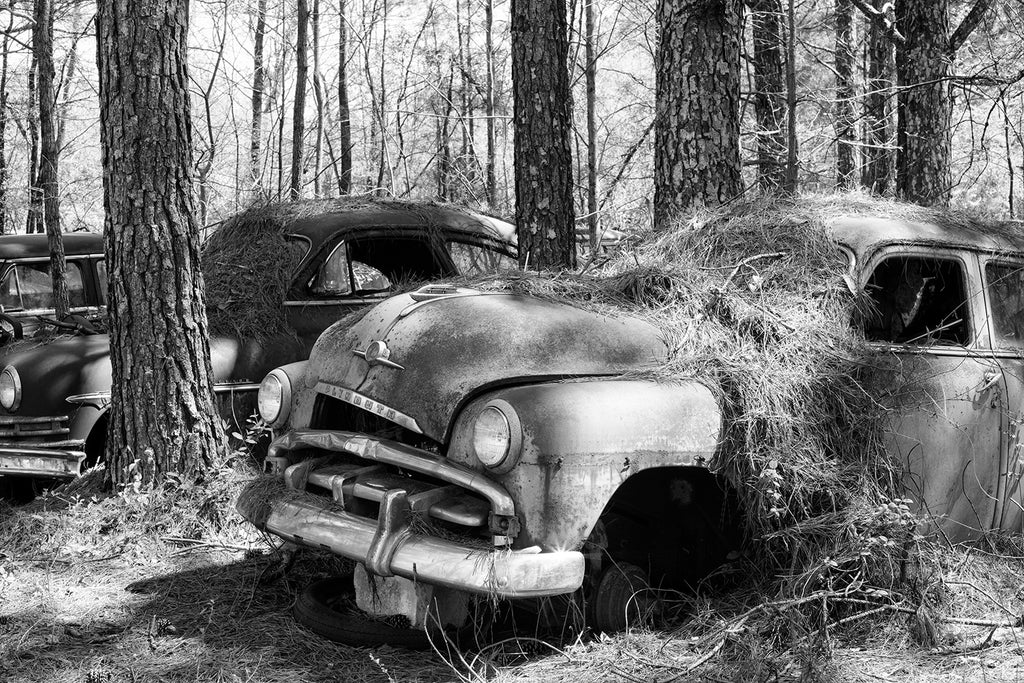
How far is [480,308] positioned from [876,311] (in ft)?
5.68

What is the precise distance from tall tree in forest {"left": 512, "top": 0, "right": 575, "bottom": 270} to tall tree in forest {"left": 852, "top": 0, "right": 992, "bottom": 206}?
10.8 feet

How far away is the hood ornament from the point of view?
12.5ft

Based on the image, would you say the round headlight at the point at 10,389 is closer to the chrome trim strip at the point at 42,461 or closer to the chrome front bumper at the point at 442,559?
the chrome trim strip at the point at 42,461

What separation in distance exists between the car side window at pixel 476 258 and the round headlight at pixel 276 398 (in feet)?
8.41

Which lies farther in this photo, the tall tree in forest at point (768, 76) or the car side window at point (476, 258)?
the tall tree in forest at point (768, 76)

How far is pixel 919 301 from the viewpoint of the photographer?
4.58m

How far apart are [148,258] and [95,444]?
1.38 meters

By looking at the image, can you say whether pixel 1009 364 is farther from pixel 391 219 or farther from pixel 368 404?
pixel 391 219

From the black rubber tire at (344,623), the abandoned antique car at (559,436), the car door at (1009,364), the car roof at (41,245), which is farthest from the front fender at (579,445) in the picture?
the car roof at (41,245)

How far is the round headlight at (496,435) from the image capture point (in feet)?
10.7

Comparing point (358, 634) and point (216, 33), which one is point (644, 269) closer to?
point (358, 634)

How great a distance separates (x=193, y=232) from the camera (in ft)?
18.3

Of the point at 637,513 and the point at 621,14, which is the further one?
the point at 621,14

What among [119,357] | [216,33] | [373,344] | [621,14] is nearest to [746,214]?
[373,344]
